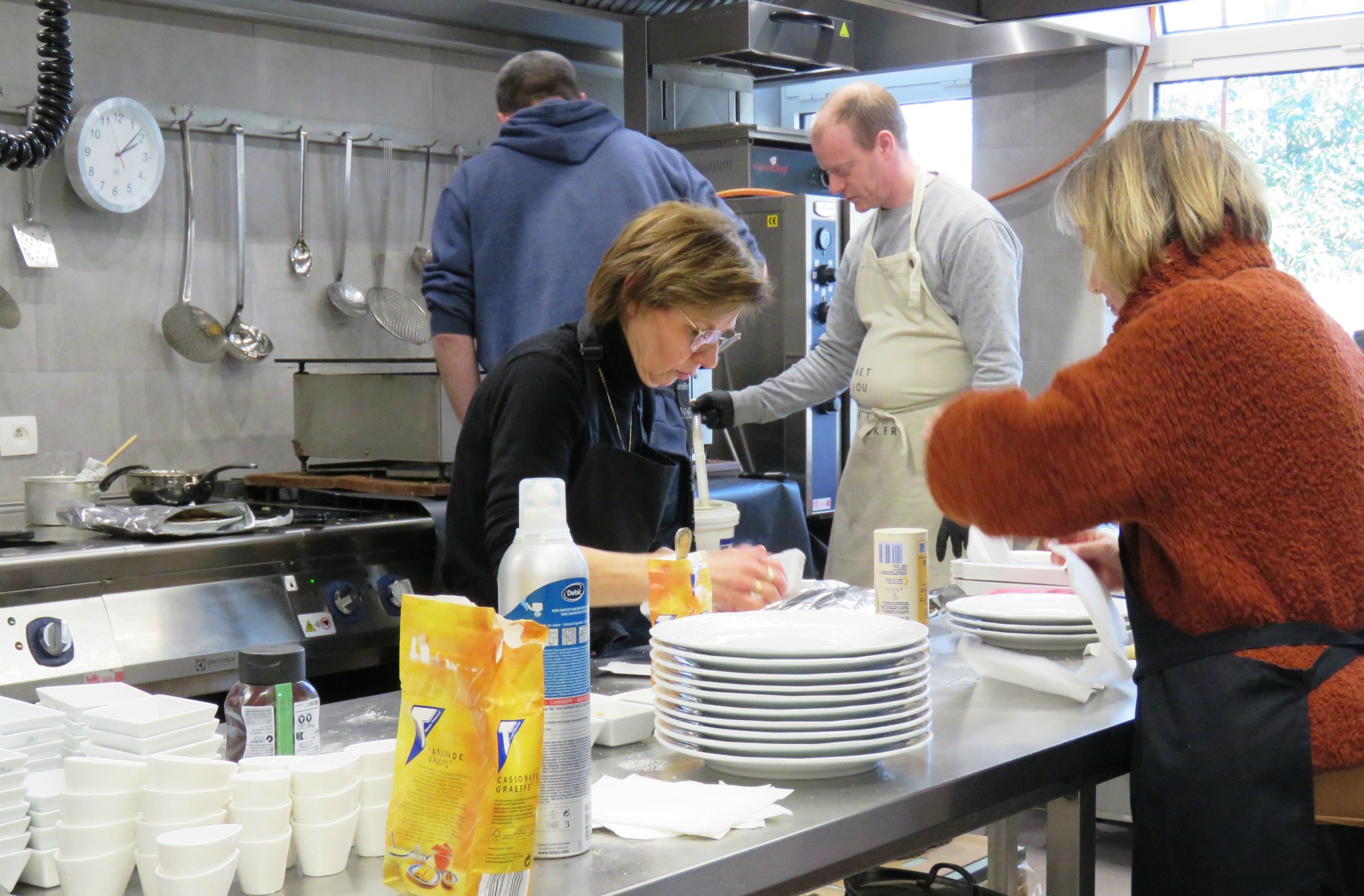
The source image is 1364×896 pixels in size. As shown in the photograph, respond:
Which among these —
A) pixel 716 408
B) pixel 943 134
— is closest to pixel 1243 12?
pixel 943 134

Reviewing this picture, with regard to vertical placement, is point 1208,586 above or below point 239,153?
below

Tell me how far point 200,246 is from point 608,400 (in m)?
1.94

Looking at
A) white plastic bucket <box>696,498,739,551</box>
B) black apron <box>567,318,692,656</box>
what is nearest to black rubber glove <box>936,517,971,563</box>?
white plastic bucket <box>696,498,739,551</box>

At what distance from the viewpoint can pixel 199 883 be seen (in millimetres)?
906

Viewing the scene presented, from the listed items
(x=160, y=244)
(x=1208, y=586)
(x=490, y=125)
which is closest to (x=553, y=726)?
(x=1208, y=586)

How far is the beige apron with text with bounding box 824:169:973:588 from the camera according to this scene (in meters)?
3.15

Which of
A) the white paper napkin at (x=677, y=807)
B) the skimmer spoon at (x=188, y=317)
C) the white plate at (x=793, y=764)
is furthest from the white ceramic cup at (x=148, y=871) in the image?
the skimmer spoon at (x=188, y=317)

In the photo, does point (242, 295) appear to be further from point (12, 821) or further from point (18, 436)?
point (12, 821)

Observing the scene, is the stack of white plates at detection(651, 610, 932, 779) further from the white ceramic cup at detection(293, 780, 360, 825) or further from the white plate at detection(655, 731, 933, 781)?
the white ceramic cup at detection(293, 780, 360, 825)

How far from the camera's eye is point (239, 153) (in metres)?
3.46

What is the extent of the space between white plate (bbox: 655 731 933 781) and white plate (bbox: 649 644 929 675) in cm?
8

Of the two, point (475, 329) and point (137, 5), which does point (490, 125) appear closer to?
point (137, 5)

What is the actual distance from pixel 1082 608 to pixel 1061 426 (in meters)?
0.57

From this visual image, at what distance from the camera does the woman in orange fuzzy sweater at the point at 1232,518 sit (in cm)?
124
